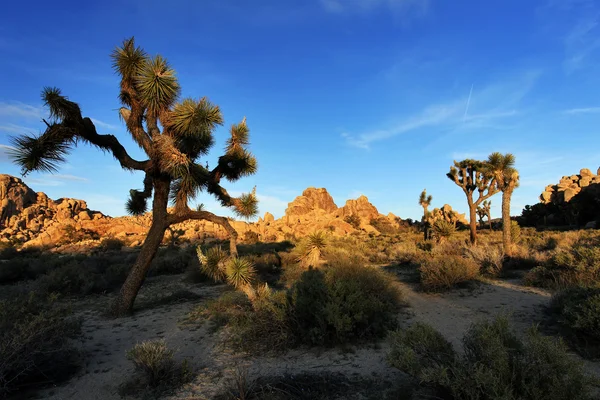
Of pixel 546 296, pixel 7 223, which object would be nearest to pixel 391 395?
pixel 546 296

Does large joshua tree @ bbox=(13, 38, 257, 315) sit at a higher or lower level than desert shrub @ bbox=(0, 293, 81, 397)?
higher

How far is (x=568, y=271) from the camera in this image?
349 inches

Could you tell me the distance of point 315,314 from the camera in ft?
19.9

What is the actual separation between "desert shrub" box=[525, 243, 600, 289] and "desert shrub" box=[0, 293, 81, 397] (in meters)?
10.0

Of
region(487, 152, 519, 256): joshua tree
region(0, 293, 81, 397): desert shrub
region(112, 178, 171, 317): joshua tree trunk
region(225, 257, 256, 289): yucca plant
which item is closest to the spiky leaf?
region(112, 178, 171, 317): joshua tree trunk

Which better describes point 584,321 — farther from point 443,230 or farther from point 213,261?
point 443,230

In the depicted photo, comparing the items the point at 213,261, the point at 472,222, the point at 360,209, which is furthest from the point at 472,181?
the point at 360,209

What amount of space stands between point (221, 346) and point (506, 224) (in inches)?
552

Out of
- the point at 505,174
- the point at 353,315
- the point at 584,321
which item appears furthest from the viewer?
the point at 505,174

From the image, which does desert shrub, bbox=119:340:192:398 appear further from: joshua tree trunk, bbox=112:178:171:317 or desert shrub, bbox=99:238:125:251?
desert shrub, bbox=99:238:125:251

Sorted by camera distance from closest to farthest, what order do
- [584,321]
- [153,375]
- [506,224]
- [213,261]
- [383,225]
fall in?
[153,375]
[584,321]
[213,261]
[506,224]
[383,225]

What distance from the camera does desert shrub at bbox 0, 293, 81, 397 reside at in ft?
14.7

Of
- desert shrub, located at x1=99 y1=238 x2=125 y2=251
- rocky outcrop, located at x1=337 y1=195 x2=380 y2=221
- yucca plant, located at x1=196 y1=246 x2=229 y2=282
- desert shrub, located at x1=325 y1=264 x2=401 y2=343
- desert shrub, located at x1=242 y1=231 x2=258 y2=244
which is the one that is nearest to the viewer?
desert shrub, located at x1=325 y1=264 x2=401 y2=343

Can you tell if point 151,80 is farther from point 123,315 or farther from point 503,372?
point 503,372
